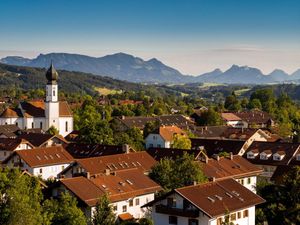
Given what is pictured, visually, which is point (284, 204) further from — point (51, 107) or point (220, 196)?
point (51, 107)

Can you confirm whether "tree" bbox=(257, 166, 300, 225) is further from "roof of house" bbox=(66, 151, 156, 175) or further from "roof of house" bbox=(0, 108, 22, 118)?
"roof of house" bbox=(0, 108, 22, 118)

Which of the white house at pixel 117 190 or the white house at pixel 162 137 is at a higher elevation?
the white house at pixel 117 190

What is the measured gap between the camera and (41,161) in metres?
68.2

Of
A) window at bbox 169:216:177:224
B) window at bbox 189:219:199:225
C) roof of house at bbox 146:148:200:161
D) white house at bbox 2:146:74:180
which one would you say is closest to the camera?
window at bbox 189:219:199:225

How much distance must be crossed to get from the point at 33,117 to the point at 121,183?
68.2m

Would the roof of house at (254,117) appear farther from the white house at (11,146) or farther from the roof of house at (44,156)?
the roof of house at (44,156)

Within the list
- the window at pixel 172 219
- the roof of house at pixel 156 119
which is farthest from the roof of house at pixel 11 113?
the window at pixel 172 219

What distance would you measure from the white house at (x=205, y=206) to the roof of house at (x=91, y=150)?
2682cm

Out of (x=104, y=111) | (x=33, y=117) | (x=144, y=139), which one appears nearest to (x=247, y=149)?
(x=144, y=139)

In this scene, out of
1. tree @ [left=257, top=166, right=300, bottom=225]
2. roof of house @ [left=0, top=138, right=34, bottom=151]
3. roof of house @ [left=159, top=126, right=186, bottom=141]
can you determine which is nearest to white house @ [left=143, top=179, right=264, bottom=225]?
tree @ [left=257, top=166, right=300, bottom=225]

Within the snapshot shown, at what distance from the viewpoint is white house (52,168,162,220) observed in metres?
45.5

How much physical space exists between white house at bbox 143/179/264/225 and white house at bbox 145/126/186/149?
152ft

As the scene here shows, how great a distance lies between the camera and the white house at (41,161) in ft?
220

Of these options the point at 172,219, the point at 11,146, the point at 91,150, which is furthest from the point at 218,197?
the point at 11,146
